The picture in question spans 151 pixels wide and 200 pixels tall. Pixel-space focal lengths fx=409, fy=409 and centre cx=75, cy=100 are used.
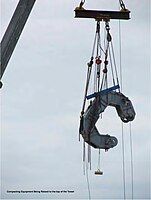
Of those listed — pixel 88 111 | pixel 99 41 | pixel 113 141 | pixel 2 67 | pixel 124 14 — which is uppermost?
pixel 124 14

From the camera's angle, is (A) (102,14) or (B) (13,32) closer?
(B) (13,32)

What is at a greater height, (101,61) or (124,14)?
(124,14)

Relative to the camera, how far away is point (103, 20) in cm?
536

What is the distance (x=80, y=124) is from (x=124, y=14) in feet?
5.13

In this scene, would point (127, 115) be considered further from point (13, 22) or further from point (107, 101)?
point (13, 22)

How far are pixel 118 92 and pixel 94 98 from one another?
41 centimetres

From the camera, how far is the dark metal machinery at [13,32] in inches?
205

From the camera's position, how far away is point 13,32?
17.2 ft

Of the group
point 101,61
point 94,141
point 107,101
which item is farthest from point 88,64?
point 94,141

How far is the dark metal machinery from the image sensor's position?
5219mm

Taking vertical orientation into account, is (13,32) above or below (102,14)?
below

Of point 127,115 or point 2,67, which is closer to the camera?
point 2,67

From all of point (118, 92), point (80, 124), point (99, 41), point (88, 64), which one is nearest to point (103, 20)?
point (99, 41)

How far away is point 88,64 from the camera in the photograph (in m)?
5.52
